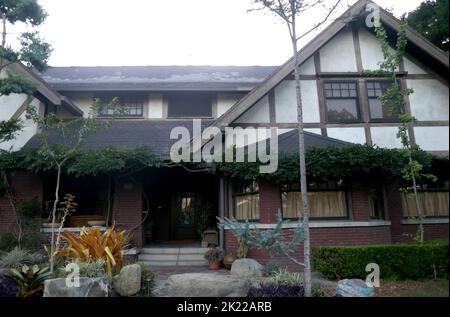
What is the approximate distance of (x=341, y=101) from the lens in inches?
452

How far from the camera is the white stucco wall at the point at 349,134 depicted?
11086mm

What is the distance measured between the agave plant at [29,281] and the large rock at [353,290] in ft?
18.5

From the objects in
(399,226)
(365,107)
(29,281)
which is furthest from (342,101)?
(29,281)

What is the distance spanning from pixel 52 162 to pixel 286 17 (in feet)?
24.7

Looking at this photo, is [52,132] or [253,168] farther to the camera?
[52,132]

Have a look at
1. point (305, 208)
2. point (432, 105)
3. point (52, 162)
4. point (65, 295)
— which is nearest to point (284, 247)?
point (305, 208)

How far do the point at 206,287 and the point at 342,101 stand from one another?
821 centimetres

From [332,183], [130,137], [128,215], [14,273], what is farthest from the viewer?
[130,137]

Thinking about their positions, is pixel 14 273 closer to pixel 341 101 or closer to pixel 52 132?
pixel 52 132

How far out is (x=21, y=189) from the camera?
11.1 meters

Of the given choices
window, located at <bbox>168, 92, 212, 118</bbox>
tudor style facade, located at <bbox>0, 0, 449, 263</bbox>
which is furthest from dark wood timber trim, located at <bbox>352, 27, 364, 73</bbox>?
window, located at <bbox>168, 92, 212, 118</bbox>

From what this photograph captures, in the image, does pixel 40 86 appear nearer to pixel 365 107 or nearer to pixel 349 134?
pixel 349 134

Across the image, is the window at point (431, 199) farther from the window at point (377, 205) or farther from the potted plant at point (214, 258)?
the potted plant at point (214, 258)

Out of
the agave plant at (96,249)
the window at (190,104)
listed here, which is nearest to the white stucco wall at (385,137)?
the window at (190,104)
